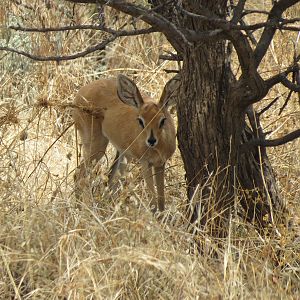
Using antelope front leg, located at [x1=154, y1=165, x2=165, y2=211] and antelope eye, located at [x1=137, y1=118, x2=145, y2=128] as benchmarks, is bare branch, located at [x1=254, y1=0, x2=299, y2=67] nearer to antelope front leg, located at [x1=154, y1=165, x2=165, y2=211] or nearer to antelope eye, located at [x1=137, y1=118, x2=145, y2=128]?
antelope front leg, located at [x1=154, y1=165, x2=165, y2=211]

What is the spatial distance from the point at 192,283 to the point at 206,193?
1.22m

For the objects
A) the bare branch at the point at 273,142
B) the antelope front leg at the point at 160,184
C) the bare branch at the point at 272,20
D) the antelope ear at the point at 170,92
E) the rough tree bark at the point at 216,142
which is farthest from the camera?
the antelope ear at the point at 170,92

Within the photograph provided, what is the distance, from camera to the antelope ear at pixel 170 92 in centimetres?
621

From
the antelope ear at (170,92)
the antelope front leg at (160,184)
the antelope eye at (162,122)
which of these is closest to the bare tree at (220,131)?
the antelope front leg at (160,184)

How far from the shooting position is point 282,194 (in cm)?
568

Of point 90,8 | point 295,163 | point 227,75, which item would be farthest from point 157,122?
point 90,8

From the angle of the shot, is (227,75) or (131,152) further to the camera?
(131,152)

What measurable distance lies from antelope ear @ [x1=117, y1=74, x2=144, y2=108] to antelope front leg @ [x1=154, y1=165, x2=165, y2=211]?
54 centimetres

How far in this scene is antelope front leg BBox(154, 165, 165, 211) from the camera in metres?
5.74

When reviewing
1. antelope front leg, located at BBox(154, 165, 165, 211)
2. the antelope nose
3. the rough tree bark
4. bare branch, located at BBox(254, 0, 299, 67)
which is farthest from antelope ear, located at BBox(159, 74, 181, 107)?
bare branch, located at BBox(254, 0, 299, 67)

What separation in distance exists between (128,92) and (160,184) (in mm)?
774

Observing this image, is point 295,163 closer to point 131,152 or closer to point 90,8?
point 131,152

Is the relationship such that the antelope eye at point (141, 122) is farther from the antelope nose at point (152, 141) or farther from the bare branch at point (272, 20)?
the bare branch at point (272, 20)

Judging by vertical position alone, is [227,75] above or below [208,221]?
above
